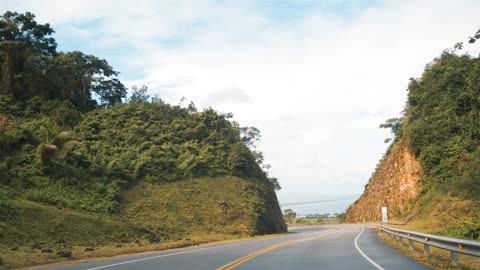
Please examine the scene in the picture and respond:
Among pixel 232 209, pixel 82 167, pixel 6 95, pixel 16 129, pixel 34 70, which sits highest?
pixel 34 70

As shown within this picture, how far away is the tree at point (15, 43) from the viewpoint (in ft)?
162

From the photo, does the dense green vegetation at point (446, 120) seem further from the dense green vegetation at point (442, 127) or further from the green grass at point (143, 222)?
the green grass at point (143, 222)

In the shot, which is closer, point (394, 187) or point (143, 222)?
point (143, 222)

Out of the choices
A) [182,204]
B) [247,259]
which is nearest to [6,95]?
[182,204]

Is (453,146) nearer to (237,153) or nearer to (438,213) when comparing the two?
(438,213)

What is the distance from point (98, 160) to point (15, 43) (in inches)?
702

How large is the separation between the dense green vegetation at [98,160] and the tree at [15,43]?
119mm

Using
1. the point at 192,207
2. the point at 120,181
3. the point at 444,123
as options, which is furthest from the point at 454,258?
the point at 444,123

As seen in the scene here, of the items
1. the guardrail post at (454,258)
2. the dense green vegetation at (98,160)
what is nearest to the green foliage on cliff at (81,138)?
the dense green vegetation at (98,160)

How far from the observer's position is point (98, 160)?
41000mm

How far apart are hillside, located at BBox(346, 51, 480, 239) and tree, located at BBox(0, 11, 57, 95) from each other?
138 feet

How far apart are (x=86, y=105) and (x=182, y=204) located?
27062mm

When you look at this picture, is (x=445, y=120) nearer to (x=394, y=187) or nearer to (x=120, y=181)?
(x=394, y=187)

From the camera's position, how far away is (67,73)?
56.6 m
